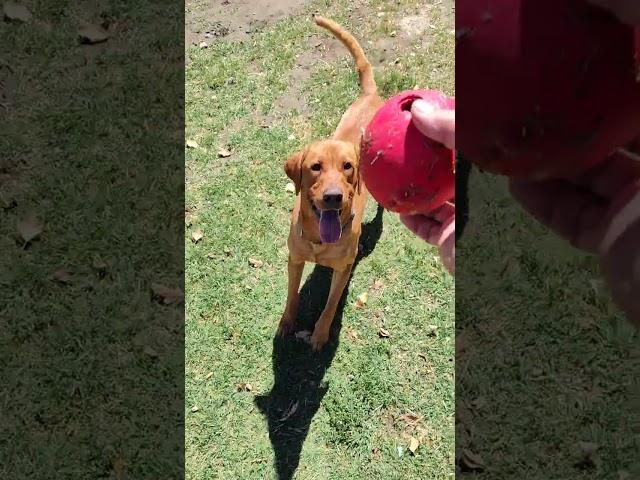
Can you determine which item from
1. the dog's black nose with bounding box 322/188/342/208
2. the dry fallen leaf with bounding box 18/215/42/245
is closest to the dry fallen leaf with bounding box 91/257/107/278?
the dry fallen leaf with bounding box 18/215/42/245

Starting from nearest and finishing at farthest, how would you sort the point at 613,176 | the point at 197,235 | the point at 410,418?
the point at 613,176 < the point at 410,418 < the point at 197,235

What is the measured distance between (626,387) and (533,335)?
571 mm

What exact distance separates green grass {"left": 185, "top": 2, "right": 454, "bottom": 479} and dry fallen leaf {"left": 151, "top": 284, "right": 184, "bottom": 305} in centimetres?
7

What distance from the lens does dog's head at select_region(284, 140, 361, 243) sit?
11.0 ft

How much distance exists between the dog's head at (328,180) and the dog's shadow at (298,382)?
2.89ft

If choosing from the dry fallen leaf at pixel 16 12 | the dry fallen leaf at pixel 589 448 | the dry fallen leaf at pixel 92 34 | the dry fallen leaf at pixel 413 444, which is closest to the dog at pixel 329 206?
the dry fallen leaf at pixel 413 444

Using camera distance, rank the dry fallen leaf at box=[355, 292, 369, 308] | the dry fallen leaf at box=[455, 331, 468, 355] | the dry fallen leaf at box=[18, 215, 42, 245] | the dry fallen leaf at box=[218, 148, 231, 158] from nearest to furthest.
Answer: the dry fallen leaf at box=[455, 331, 468, 355] → the dry fallen leaf at box=[355, 292, 369, 308] → the dry fallen leaf at box=[18, 215, 42, 245] → the dry fallen leaf at box=[218, 148, 231, 158]

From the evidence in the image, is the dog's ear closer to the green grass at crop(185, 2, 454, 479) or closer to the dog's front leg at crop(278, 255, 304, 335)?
the dog's front leg at crop(278, 255, 304, 335)

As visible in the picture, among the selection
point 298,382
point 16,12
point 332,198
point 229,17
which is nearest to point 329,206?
point 332,198

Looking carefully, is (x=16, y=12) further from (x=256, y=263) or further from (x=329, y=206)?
(x=329, y=206)

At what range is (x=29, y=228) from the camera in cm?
448

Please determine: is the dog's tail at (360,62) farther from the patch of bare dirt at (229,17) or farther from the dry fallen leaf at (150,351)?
the dry fallen leaf at (150,351)

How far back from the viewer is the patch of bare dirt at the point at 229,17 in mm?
5586

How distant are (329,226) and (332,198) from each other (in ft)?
0.68
